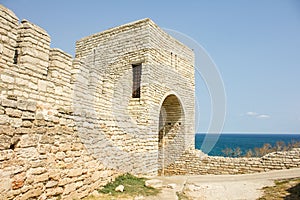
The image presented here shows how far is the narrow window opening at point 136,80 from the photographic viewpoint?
9.06 m

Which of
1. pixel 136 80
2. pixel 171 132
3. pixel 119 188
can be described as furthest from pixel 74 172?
pixel 171 132

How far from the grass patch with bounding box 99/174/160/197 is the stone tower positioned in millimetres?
382

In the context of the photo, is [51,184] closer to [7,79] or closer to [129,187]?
[7,79]

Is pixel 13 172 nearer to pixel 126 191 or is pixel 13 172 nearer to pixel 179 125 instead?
pixel 126 191

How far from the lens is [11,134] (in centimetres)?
327

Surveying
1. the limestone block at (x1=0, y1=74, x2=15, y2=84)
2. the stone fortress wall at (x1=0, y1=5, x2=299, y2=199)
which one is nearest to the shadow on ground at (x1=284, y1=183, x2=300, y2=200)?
the stone fortress wall at (x1=0, y1=5, x2=299, y2=199)

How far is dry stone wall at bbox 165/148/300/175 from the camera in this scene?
8180mm

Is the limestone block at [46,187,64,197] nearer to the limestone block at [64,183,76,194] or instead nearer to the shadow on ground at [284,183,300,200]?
the limestone block at [64,183,76,194]

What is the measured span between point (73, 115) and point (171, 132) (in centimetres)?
778

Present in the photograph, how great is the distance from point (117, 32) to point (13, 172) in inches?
307

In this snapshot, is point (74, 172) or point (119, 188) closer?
point (74, 172)

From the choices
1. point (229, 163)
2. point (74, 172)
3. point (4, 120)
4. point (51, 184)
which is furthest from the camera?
point (229, 163)

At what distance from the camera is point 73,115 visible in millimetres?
4523

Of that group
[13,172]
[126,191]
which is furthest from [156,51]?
[13,172]
